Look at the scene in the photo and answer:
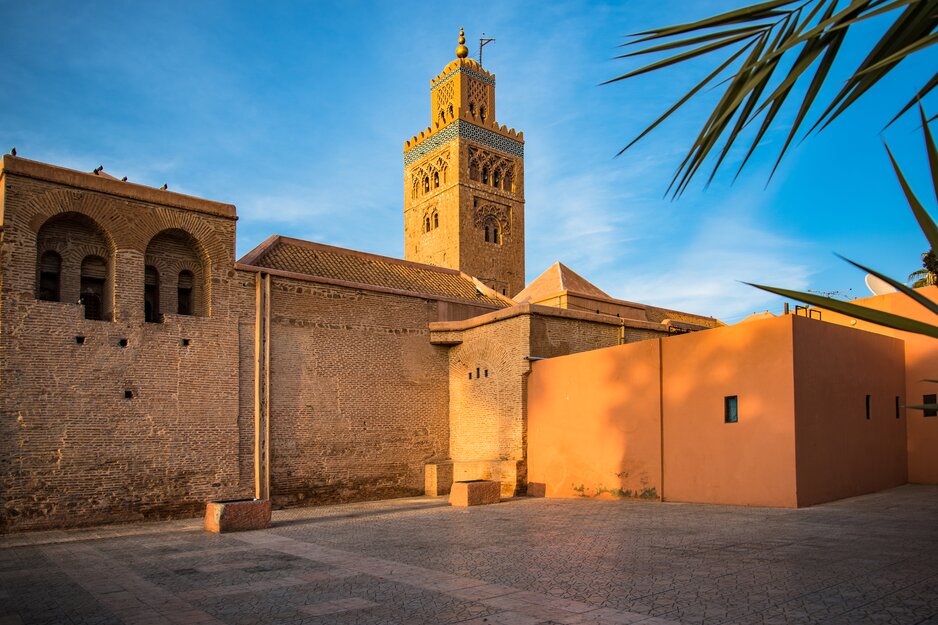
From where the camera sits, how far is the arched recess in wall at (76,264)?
41.1 feet

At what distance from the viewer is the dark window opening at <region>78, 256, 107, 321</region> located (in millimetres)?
13000

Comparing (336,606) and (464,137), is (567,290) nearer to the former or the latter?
(464,137)

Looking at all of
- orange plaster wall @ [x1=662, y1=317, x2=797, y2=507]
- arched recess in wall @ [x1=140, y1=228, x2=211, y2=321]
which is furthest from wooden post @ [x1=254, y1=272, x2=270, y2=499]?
orange plaster wall @ [x1=662, y1=317, x2=797, y2=507]

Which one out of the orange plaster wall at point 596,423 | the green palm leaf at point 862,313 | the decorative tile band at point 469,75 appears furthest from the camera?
the decorative tile band at point 469,75

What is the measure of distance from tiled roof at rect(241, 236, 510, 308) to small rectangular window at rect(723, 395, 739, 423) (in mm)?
8139

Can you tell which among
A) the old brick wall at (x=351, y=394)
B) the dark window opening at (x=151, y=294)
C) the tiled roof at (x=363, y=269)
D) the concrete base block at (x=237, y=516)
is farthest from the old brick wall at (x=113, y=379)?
the concrete base block at (x=237, y=516)

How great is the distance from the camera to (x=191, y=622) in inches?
206

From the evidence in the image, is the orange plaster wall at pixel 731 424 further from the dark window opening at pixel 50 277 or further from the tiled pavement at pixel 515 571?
the dark window opening at pixel 50 277

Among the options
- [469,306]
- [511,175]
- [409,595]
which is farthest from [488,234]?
[409,595]

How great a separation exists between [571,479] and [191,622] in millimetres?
9662

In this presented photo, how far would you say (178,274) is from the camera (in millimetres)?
14016

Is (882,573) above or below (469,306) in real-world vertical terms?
below

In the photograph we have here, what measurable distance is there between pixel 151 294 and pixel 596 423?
8.93 meters

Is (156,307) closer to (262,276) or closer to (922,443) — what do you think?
(262,276)
